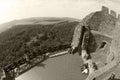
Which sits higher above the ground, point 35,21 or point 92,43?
point 35,21

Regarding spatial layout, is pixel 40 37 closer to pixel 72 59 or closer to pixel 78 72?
pixel 72 59

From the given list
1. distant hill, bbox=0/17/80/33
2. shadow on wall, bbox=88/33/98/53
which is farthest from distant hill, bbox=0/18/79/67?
shadow on wall, bbox=88/33/98/53

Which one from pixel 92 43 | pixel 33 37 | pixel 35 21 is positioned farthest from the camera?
pixel 35 21

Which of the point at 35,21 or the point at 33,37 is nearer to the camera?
the point at 33,37

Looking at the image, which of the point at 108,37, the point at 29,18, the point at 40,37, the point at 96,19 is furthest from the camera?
the point at 29,18

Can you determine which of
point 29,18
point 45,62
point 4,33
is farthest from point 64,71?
point 29,18

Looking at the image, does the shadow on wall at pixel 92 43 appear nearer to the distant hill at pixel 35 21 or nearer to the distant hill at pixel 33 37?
the distant hill at pixel 33 37

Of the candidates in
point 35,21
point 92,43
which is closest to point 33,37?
point 35,21

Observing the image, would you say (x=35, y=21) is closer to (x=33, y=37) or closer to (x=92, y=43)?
(x=33, y=37)

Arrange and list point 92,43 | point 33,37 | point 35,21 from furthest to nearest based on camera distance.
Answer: point 35,21, point 33,37, point 92,43
